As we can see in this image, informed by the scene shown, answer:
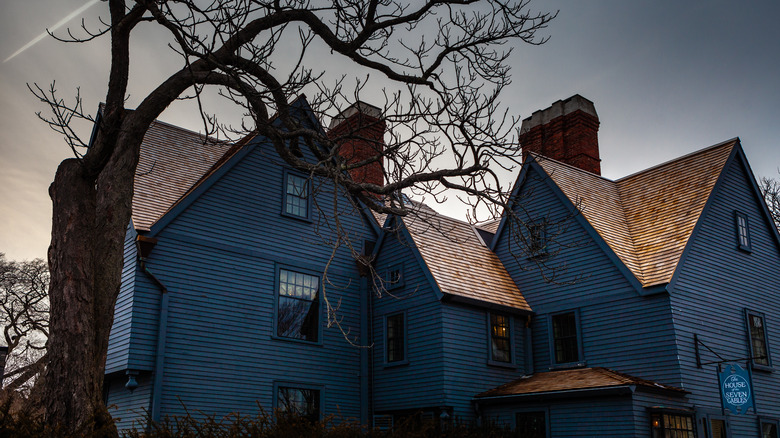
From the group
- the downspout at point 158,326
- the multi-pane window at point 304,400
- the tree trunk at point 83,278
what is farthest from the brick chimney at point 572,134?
the tree trunk at point 83,278

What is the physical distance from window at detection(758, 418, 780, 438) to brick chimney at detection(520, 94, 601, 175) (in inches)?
392

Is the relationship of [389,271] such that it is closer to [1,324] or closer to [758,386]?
[758,386]

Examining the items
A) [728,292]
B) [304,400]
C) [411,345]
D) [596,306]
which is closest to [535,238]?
[596,306]

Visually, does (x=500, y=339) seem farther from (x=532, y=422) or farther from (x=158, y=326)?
(x=158, y=326)

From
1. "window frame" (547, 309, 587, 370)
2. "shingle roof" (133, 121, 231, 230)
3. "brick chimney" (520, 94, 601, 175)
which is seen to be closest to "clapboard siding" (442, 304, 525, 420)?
"window frame" (547, 309, 587, 370)

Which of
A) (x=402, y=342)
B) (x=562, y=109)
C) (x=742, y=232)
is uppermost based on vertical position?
(x=562, y=109)

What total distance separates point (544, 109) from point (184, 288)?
15.4 metres

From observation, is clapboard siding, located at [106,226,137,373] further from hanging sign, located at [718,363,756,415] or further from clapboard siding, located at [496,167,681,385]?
hanging sign, located at [718,363,756,415]

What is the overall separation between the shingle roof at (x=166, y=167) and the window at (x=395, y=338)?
21.2 feet

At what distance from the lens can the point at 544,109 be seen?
25938mm

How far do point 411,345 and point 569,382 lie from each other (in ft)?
13.6

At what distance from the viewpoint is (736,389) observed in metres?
16.3

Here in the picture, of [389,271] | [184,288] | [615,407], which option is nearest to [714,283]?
[615,407]

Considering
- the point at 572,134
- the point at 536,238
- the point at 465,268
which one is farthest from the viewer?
the point at 572,134
